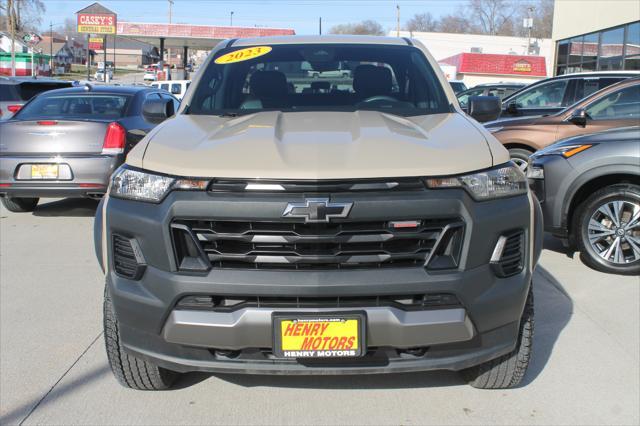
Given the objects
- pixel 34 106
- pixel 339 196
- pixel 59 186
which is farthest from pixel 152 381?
pixel 34 106

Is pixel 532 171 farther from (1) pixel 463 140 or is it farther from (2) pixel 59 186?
(2) pixel 59 186

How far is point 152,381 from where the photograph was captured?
11.0ft

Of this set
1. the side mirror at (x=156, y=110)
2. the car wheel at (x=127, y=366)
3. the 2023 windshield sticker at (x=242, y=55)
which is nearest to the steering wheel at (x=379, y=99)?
the 2023 windshield sticker at (x=242, y=55)

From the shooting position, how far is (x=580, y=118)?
747 cm

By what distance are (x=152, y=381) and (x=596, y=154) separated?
407cm

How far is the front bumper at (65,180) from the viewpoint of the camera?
7176 mm

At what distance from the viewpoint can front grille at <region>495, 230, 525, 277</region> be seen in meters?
2.85

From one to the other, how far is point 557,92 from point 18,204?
26.3 ft

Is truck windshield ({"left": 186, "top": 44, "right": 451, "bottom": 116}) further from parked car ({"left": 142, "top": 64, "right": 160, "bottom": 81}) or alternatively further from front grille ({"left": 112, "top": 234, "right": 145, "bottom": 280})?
parked car ({"left": 142, "top": 64, "right": 160, "bottom": 81})

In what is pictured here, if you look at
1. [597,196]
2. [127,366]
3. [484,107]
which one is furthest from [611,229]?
[127,366]

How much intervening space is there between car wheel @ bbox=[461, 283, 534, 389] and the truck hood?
0.81m

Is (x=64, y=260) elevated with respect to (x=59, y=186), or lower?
lower

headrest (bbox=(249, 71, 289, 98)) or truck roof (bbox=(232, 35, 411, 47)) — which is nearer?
headrest (bbox=(249, 71, 289, 98))

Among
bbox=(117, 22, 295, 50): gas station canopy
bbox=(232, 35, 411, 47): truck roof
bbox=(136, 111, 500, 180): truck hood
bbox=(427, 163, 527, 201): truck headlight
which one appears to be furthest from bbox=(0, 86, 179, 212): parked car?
bbox=(117, 22, 295, 50): gas station canopy
